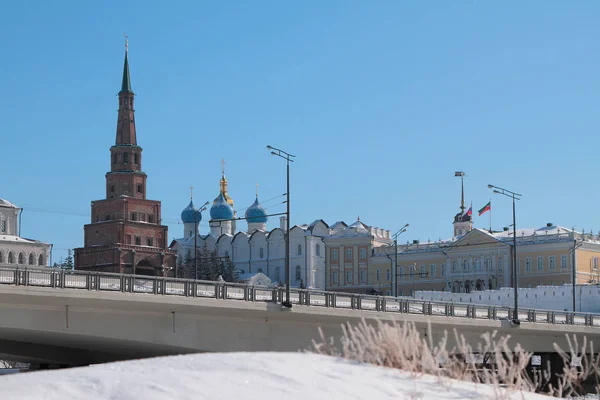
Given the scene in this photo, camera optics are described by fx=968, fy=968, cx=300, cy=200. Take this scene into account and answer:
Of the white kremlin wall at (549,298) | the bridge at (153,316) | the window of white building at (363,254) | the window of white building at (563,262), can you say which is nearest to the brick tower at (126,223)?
the window of white building at (363,254)

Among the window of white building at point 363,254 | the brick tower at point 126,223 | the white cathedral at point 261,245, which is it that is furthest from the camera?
the white cathedral at point 261,245

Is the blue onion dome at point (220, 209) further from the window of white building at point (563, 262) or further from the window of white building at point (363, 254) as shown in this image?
the window of white building at point (563, 262)

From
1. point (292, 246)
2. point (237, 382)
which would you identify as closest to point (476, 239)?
point (292, 246)

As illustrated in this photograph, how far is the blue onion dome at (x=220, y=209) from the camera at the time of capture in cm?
14362

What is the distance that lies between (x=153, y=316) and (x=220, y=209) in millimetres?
108761

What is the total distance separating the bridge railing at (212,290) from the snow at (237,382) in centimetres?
2257

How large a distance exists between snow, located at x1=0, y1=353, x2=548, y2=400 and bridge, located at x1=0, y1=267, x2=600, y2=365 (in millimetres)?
19351

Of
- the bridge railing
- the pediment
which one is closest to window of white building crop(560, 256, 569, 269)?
the pediment

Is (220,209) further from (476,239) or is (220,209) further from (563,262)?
(563,262)

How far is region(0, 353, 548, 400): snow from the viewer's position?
354 inches

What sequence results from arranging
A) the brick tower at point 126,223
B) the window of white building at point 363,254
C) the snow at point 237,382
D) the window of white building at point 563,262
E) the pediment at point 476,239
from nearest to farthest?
the snow at point 237,382 → the window of white building at point 563,262 → the pediment at point 476,239 → the brick tower at point 126,223 → the window of white building at point 363,254

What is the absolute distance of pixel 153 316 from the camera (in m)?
35.2

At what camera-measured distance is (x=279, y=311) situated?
37719 millimetres

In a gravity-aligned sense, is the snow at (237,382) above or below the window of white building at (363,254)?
below
